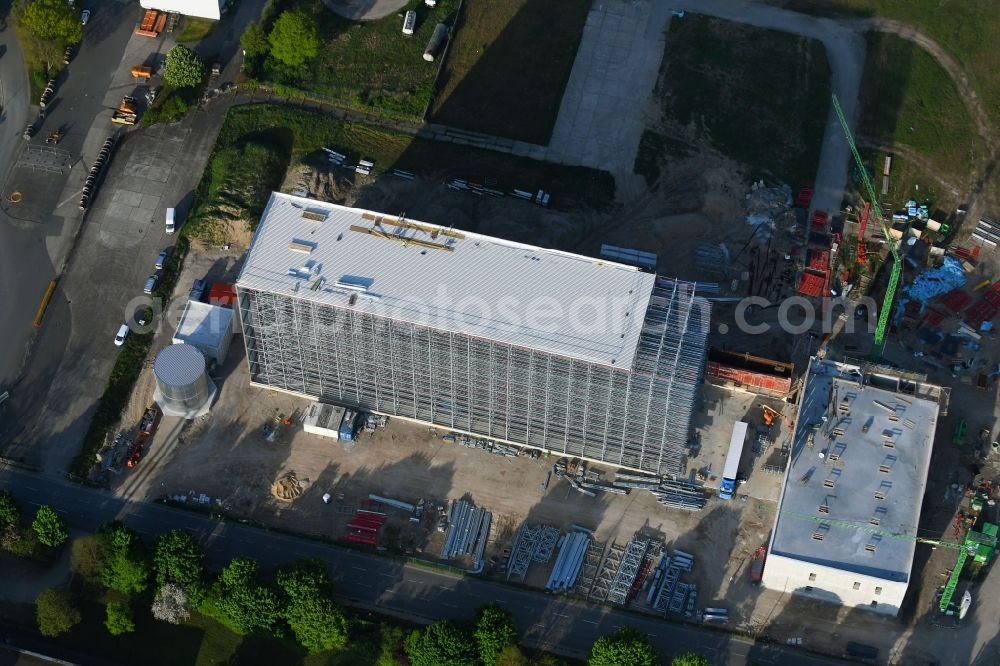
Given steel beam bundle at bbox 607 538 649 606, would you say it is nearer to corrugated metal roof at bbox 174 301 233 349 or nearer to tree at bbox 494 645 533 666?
tree at bbox 494 645 533 666

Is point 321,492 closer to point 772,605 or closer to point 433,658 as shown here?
point 433,658

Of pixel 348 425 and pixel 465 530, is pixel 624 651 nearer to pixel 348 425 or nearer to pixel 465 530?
pixel 465 530

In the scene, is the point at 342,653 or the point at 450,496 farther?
the point at 450,496

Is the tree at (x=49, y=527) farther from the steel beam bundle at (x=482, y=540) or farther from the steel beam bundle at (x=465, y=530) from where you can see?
the steel beam bundle at (x=482, y=540)

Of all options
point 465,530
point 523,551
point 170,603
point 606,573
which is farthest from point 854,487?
point 170,603

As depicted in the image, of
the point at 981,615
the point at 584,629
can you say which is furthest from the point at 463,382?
the point at 981,615

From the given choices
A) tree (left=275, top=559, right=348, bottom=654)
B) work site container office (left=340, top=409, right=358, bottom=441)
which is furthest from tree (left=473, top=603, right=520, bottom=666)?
work site container office (left=340, top=409, right=358, bottom=441)
